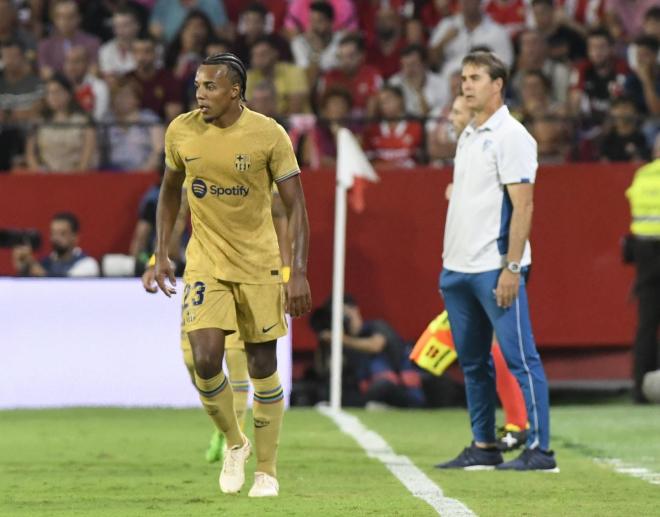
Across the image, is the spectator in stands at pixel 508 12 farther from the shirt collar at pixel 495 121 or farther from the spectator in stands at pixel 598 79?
the shirt collar at pixel 495 121

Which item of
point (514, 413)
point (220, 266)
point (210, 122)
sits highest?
point (210, 122)

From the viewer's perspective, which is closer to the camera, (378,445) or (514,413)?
(514,413)

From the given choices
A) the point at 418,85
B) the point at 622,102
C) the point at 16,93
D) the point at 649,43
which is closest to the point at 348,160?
the point at 418,85

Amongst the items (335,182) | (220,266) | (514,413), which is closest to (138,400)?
(335,182)

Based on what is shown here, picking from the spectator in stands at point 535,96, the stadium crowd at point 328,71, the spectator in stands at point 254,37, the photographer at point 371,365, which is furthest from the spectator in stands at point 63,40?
the spectator in stands at point 535,96

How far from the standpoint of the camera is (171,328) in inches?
586

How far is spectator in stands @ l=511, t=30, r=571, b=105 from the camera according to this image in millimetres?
17047

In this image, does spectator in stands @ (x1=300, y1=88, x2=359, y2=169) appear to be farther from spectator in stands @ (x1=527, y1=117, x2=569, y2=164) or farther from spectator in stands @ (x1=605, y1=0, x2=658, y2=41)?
spectator in stands @ (x1=605, y1=0, x2=658, y2=41)

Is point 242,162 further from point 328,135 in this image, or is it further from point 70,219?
point 328,135

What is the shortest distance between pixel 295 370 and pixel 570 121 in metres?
3.70

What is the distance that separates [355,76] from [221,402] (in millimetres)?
9927

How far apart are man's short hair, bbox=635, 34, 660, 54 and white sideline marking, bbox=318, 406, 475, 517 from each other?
202 inches

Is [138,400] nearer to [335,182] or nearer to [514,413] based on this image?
[335,182]

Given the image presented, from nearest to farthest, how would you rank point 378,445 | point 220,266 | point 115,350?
point 220,266 < point 378,445 < point 115,350
